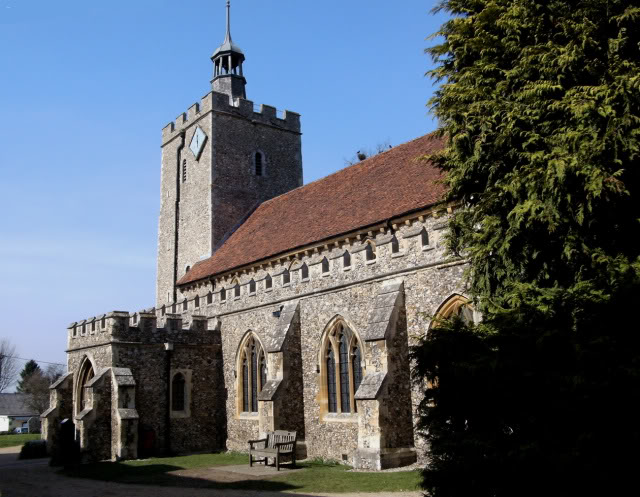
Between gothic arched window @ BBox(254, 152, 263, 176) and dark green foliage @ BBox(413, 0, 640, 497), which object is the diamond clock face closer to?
gothic arched window @ BBox(254, 152, 263, 176)

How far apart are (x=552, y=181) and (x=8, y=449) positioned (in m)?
25.0

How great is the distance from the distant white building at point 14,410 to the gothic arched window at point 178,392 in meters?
45.7

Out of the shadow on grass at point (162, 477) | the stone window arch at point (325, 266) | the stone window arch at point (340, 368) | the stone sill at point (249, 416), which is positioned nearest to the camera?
the shadow on grass at point (162, 477)

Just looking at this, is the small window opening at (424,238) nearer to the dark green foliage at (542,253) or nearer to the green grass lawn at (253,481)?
the dark green foliage at (542,253)

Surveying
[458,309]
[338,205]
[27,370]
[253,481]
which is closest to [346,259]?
[458,309]

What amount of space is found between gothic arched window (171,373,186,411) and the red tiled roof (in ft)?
15.3

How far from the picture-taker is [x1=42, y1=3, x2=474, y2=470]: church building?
13992 millimetres

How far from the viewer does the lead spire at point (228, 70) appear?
103 feet

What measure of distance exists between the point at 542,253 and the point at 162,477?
32.2ft

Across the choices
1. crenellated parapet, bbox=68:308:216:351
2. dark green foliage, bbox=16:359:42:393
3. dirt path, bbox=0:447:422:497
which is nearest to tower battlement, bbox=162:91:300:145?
crenellated parapet, bbox=68:308:216:351

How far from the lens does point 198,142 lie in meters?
29.7

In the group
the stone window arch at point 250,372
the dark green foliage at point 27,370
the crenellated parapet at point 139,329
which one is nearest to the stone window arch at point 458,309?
the stone window arch at point 250,372

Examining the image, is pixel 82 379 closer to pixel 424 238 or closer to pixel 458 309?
→ pixel 424 238

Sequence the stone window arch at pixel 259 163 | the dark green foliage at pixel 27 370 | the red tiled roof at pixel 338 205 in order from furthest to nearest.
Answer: the dark green foliage at pixel 27 370
the stone window arch at pixel 259 163
the red tiled roof at pixel 338 205
